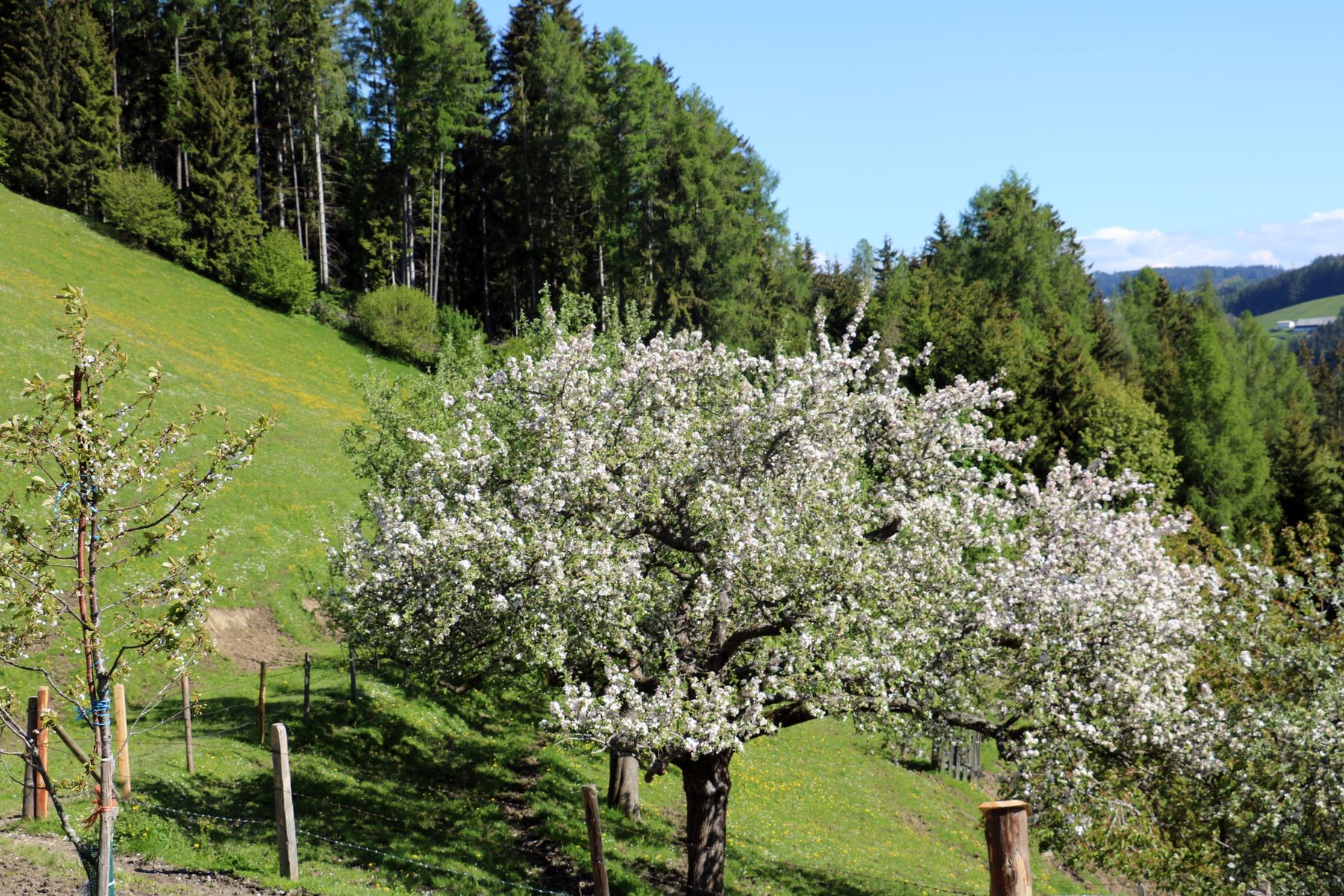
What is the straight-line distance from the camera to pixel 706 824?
17.1m

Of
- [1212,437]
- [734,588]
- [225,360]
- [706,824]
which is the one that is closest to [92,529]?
[734,588]

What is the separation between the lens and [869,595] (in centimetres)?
1554

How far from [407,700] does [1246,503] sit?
6069 centimetres

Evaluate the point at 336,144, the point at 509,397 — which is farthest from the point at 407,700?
the point at 336,144

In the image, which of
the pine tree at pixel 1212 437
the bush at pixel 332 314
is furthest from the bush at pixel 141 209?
the pine tree at pixel 1212 437

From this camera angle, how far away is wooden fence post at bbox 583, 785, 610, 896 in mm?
12453

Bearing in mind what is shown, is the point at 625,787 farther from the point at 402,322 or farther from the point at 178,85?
the point at 178,85

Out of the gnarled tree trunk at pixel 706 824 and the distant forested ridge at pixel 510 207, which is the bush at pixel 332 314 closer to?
the distant forested ridge at pixel 510 207

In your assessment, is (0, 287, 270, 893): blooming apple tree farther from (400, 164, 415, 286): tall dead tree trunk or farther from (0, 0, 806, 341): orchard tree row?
(400, 164, 415, 286): tall dead tree trunk

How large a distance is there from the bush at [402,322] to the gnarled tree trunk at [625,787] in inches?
1877

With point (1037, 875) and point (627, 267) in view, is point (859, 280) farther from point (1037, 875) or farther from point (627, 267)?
point (1037, 875)

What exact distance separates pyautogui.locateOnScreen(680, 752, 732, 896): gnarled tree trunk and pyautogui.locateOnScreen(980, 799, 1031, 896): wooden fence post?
10.8 metres

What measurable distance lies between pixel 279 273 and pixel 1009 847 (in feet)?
220

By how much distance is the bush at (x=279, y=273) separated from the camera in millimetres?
64562
